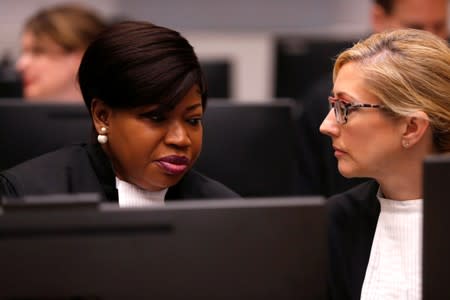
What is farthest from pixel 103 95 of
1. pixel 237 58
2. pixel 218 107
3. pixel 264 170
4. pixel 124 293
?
pixel 237 58

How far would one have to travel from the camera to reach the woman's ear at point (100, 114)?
183 centimetres

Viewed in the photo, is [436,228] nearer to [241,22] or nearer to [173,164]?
[173,164]

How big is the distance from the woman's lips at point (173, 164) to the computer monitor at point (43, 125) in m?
0.25

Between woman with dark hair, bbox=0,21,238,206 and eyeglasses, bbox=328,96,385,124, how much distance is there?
0.27 metres

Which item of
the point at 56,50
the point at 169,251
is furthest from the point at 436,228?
the point at 56,50

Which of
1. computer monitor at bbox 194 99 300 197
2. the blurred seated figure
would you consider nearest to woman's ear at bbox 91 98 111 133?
computer monitor at bbox 194 99 300 197

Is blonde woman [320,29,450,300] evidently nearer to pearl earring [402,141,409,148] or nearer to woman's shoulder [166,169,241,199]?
pearl earring [402,141,409,148]

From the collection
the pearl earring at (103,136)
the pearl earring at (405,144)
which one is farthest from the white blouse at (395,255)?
the pearl earring at (103,136)

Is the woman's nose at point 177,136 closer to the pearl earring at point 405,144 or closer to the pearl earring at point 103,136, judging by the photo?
the pearl earring at point 103,136

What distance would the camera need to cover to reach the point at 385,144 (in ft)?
5.78

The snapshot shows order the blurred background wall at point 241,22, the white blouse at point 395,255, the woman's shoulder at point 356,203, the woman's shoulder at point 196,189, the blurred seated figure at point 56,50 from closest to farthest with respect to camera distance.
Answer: the white blouse at point 395,255
the woman's shoulder at point 356,203
the woman's shoulder at point 196,189
the blurred seated figure at point 56,50
the blurred background wall at point 241,22

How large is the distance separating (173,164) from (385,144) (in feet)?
1.37

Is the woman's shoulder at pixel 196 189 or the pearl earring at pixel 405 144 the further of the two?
the woman's shoulder at pixel 196 189

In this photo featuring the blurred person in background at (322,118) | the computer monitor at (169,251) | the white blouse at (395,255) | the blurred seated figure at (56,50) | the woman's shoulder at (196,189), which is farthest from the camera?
the blurred seated figure at (56,50)
